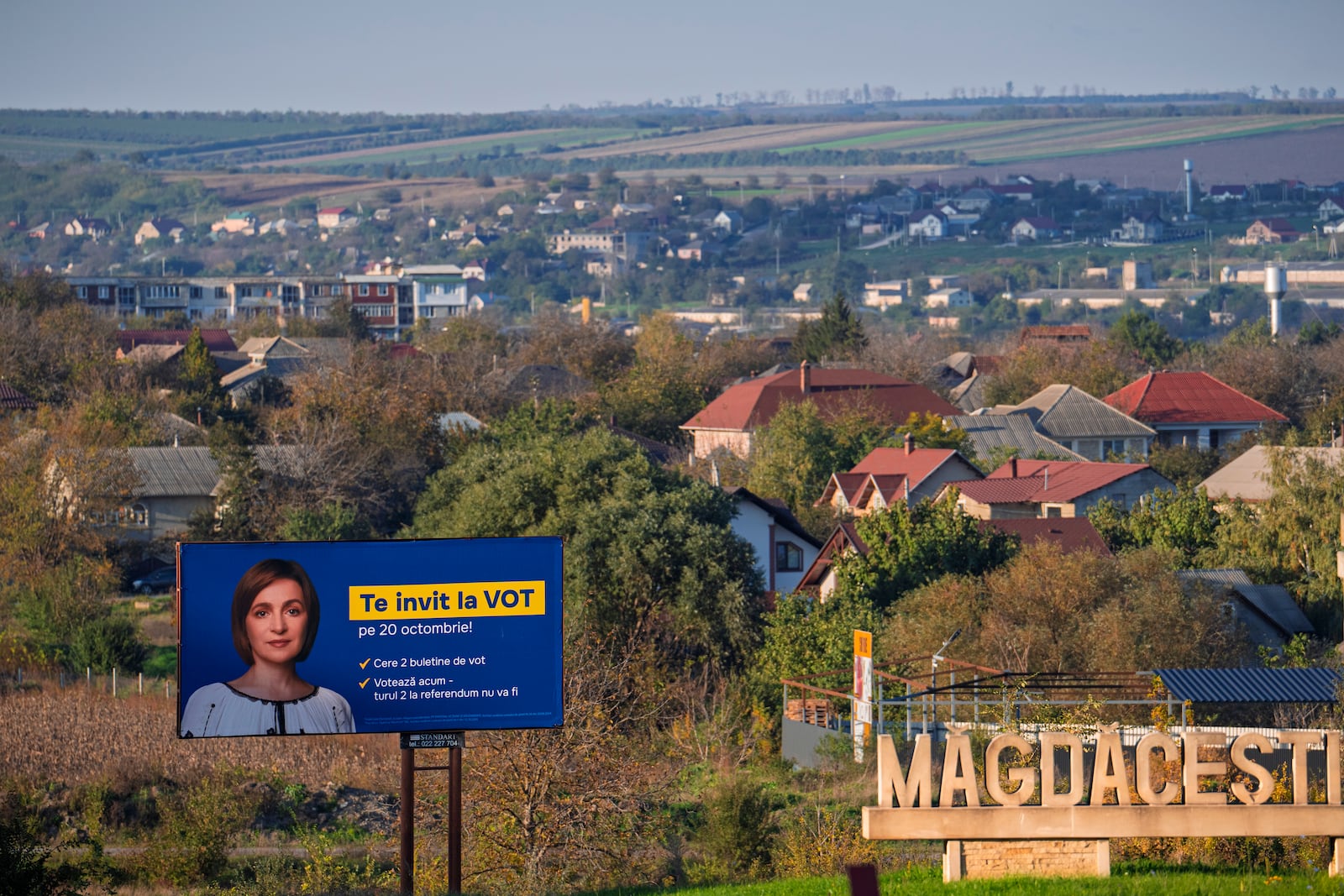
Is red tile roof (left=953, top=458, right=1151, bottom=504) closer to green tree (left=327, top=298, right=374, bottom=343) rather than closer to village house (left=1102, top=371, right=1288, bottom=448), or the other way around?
village house (left=1102, top=371, right=1288, bottom=448)

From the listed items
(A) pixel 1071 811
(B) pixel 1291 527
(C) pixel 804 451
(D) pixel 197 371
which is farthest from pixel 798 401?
(A) pixel 1071 811

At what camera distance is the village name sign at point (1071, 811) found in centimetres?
1241

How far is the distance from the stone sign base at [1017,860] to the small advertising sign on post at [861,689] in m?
13.6

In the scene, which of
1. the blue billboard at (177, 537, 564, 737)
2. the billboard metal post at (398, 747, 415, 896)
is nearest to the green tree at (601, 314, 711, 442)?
the billboard metal post at (398, 747, 415, 896)

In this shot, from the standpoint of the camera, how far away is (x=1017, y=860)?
12.6 m

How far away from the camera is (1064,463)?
51906 millimetres

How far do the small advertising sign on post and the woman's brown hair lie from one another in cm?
1353

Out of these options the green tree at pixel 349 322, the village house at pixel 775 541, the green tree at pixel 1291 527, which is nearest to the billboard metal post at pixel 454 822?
the village house at pixel 775 541

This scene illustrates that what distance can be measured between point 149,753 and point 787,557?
2049 centimetres

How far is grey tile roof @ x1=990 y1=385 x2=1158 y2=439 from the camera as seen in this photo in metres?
67.0

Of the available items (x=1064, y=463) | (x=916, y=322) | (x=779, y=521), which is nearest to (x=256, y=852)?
(x=779, y=521)

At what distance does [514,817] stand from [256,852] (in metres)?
5.73

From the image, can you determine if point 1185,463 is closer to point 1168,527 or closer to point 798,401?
point 798,401

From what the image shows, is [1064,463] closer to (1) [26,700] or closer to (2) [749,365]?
(1) [26,700]
